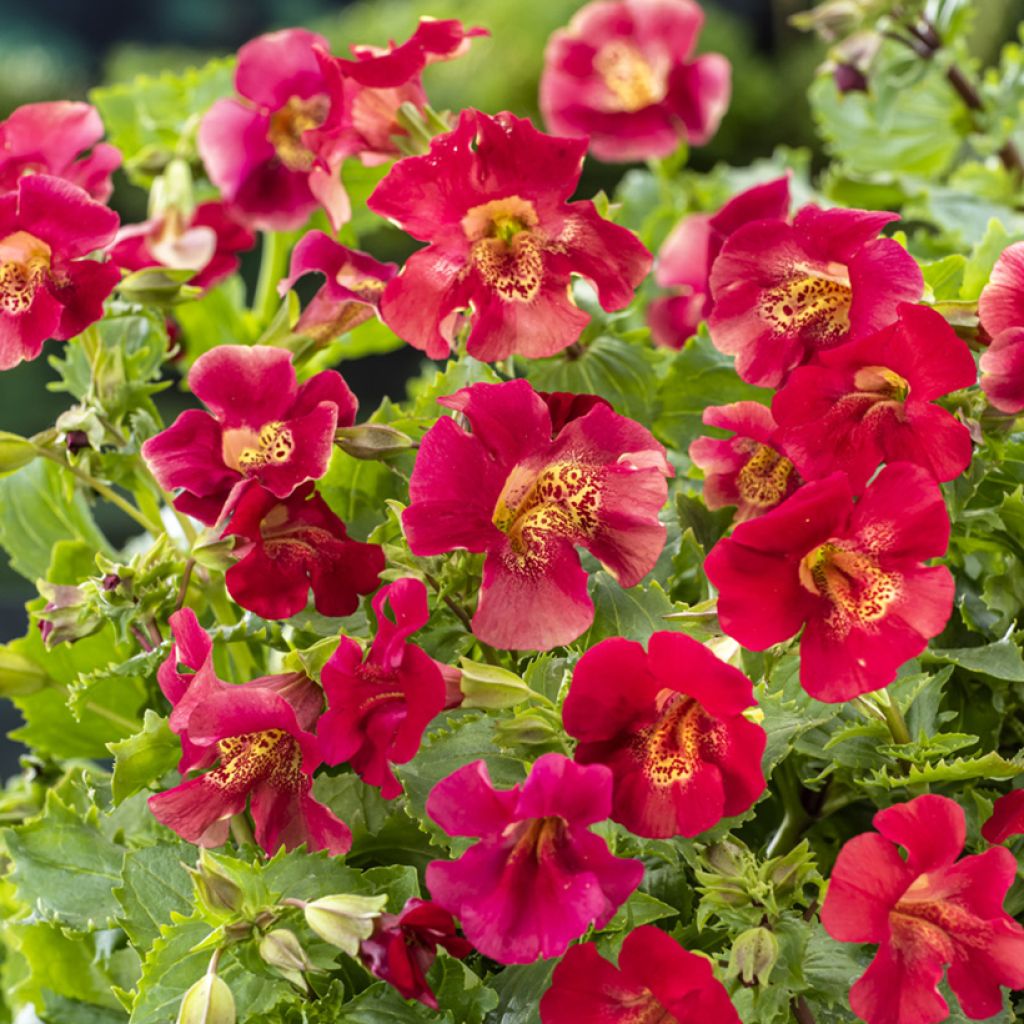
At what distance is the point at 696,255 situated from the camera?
1.82 ft

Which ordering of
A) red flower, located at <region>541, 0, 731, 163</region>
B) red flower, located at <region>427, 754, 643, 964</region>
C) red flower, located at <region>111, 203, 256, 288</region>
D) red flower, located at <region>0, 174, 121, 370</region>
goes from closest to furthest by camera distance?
A: red flower, located at <region>427, 754, 643, 964</region> < red flower, located at <region>0, 174, 121, 370</region> < red flower, located at <region>111, 203, 256, 288</region> < red flower, located at <region>541, 0, 731, 163</region>

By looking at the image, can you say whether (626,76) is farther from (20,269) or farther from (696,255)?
(20,269)

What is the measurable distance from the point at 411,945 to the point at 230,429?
0.15 meters

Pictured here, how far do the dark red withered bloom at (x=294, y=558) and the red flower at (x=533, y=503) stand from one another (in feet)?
0.14

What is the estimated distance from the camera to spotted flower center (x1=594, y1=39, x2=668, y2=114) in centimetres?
75

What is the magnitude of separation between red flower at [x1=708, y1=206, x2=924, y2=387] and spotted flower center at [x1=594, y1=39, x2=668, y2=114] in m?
0.36

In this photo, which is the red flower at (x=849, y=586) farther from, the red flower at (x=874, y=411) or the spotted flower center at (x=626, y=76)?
the spotted flower center at (x=626, y=76)

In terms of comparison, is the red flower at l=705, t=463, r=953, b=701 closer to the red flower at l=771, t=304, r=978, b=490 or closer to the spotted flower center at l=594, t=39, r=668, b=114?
the red flower at l=771, t=304, r=978, b=490

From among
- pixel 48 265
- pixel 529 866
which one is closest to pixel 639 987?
pixel 529 866

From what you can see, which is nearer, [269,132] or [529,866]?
[529,866]

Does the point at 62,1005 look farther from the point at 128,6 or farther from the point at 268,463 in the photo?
the point at 128,6

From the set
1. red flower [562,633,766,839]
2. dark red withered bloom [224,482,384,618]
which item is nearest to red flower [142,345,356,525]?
dark red withered bloom [224,482,384,618]

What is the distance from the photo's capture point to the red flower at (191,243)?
55 centimetres

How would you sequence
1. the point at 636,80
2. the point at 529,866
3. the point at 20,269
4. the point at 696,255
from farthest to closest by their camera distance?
the point at 636,80, the point at 696,255, the point at 20,269, the point at 529,866
